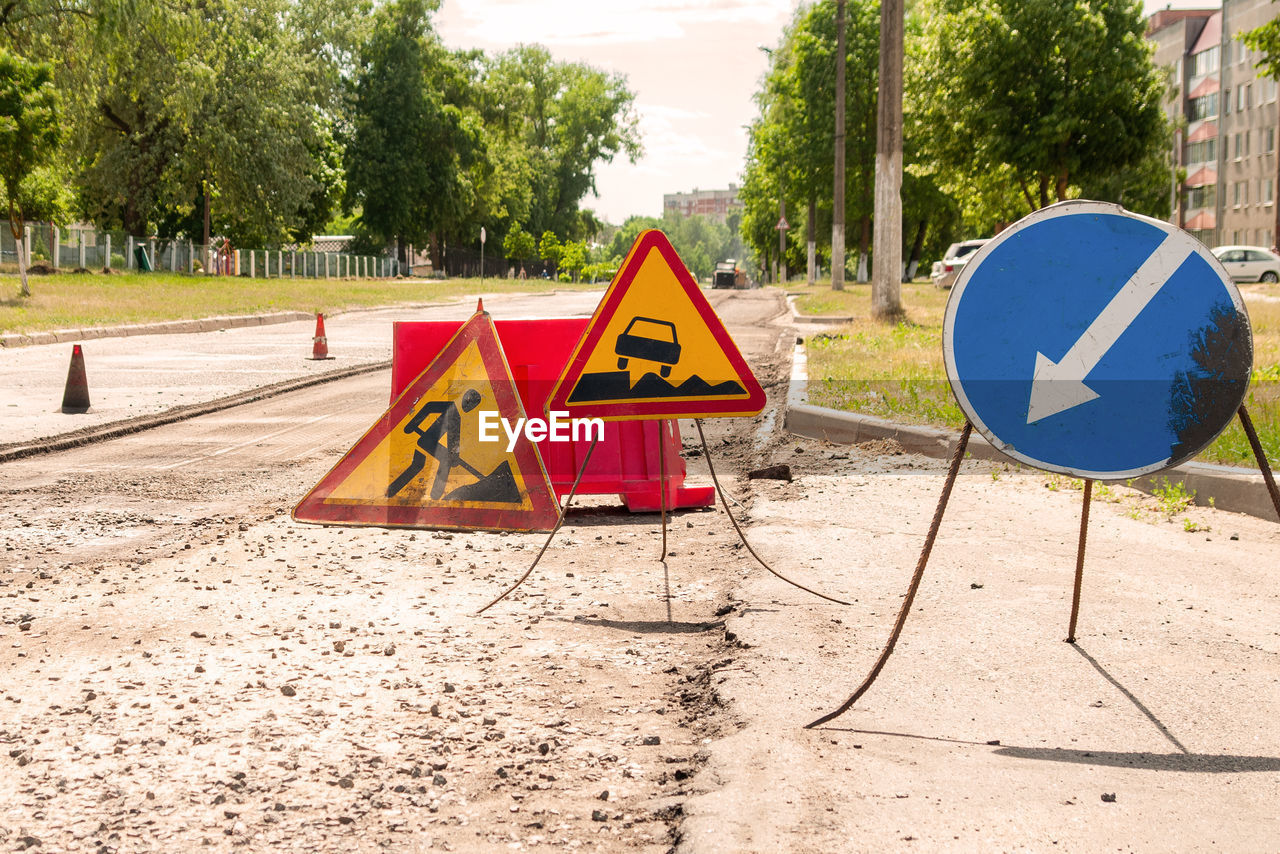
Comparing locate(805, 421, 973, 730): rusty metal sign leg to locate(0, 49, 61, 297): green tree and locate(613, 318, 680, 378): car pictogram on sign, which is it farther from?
locate(0, 49, 61, 297): green tree

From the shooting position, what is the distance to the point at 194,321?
2319cm

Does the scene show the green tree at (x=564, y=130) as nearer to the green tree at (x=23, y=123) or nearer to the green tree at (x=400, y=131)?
the green tree at (x=400, y=131)

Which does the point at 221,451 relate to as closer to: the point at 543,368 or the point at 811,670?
the point at 543,368

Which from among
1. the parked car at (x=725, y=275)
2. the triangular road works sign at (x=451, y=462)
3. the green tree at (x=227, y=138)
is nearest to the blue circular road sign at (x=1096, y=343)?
the triangular road works sign at (x=451, y=462)

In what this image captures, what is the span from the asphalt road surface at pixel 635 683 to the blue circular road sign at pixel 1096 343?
0.82 meters

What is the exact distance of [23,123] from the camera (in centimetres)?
2562

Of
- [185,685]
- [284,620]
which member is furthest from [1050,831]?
[284,620]

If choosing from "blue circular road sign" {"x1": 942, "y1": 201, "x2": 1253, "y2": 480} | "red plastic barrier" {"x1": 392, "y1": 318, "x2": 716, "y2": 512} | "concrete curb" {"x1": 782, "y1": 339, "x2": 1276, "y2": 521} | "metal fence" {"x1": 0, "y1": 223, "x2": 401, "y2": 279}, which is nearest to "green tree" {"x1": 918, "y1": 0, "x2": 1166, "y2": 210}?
"concrete curb" {"x1": 782, "y1": 339, "x2": 1276, "y2": 521}

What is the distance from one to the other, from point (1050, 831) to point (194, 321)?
22.5 metres

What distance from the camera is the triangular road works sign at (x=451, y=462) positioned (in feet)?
20.9

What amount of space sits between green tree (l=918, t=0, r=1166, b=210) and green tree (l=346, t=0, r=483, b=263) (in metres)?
41.0

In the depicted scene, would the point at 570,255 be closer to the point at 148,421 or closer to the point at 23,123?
the point at 23,123

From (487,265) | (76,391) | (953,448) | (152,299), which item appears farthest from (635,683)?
(487,265)

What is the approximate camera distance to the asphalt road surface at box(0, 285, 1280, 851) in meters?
3.02
